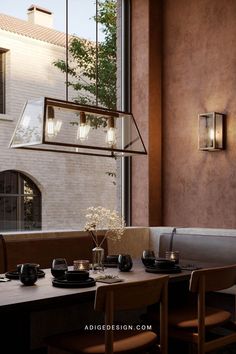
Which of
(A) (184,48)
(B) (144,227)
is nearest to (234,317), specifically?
(B) (144,227)

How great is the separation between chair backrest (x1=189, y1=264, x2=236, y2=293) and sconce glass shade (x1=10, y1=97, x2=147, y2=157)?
1.27 metres

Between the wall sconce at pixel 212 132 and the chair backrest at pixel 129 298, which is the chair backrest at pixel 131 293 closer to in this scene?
the chair backrest at pixel 129 298

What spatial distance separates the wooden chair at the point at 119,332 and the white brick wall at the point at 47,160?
2511mm

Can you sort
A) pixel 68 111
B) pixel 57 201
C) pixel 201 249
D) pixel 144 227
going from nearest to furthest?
pixel 68 111 → pixel 201 249 → pixel 57 201 → pixel 144 227

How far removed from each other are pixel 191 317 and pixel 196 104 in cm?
292

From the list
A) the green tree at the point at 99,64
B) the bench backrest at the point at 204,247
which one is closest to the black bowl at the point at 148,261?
the bench backrest at the point at 204,247

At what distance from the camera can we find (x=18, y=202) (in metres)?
5.20

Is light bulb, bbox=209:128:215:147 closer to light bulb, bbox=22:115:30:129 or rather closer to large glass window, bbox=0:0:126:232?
large glass window, bbox=0:0:126:232

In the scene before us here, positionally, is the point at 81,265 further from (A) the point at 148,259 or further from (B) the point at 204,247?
(B) the point at 204,247

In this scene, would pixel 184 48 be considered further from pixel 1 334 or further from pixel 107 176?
pixel 1 334

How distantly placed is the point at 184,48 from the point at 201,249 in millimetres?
2274

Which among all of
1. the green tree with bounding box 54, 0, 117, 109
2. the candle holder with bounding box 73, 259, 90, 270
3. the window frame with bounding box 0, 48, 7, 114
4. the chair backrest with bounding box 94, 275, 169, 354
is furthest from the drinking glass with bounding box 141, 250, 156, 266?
the green tree with bounding box 54, 0, 117, 109

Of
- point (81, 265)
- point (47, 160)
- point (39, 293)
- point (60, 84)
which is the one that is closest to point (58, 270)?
point (81, 265)

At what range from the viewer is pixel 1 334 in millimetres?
3248
